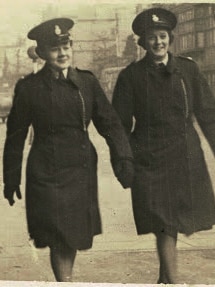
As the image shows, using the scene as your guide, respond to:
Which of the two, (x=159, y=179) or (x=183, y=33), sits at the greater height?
(x=183, y=33)

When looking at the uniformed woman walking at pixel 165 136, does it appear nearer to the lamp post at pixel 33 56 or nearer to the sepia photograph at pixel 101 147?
the sepia photograph at pixel 101 147

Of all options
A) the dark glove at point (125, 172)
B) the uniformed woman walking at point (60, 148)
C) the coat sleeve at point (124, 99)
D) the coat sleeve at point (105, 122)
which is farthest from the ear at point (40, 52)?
the dark glove at point (125, 172)

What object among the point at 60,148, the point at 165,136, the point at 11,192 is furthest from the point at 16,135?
the point at 165,136

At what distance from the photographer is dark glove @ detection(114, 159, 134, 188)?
5.61m

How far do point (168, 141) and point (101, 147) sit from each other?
65cm

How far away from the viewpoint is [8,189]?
221 inches

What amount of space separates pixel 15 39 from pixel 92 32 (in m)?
0.74

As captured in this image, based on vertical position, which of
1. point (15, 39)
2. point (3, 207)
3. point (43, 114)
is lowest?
point (3, 207)

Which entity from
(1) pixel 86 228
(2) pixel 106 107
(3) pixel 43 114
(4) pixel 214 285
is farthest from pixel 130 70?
(4) pixel 214 285

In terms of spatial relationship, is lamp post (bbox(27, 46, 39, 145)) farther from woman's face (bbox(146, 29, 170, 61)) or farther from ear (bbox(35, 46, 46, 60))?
woman's face (bbox(146, 29, 170, 61))

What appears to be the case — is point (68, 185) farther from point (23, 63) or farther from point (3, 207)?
point (23, 63)

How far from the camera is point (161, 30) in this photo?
5656 millimetres

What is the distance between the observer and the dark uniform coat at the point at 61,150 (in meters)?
5.55

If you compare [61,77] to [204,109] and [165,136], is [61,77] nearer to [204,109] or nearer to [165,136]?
[165,136]
